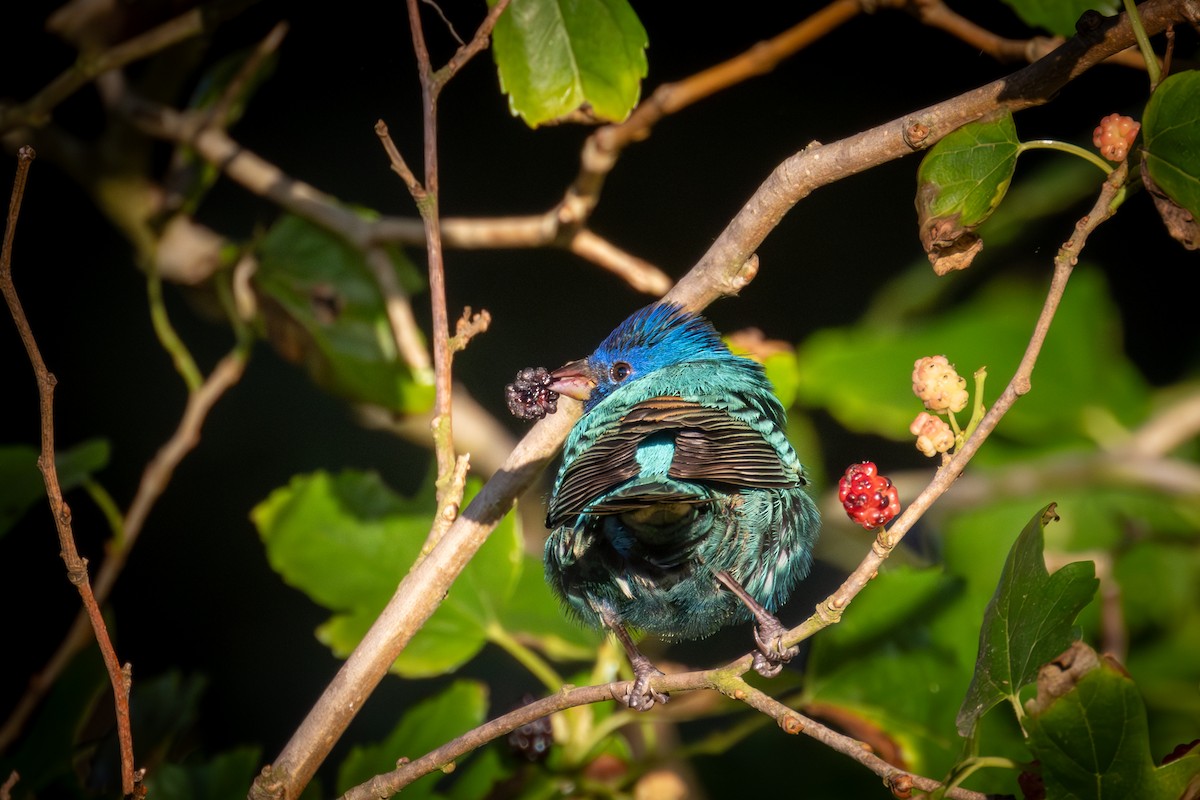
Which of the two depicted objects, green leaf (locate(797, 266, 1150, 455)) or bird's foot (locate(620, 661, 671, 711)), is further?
green leaf (locate(797, 266, 1150, 455))

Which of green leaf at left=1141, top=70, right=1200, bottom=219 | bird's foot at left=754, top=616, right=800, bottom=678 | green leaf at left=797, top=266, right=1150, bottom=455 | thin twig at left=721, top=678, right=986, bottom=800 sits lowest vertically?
thin twig at left=721, top=678, right=986, bottom=800

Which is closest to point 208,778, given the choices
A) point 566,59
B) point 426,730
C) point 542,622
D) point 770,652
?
point 426,730

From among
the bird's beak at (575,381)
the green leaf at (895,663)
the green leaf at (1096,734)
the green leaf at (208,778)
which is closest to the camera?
the green leaf at (1096,734)

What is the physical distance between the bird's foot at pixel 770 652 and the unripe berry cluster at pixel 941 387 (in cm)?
37

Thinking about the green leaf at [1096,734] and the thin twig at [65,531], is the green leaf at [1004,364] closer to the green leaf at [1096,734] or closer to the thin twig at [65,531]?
the green leaf at [1096,734]

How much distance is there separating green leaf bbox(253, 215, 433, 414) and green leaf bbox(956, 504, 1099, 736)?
1.25m

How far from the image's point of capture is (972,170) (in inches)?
48.7

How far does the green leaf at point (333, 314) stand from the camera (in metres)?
2.13

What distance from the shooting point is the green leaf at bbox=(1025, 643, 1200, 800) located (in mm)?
983

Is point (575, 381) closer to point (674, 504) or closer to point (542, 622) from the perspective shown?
point (674, 504)

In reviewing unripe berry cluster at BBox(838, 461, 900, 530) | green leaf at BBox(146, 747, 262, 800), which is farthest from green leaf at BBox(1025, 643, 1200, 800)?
green leaf at BBox(146, 747, 262, 800)

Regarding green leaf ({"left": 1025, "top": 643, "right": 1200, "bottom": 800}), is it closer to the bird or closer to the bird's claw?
the bird

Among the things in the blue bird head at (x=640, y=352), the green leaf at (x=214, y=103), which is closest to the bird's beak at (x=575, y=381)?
the blue bird head at (x=640, y=352)

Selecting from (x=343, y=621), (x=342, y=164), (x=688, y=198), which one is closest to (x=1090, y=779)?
(x=343, y=621)
